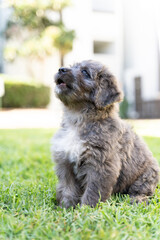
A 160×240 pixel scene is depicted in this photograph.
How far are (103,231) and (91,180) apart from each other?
0.75m

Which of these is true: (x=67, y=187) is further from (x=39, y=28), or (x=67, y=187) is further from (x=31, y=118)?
(x=39, y=28)

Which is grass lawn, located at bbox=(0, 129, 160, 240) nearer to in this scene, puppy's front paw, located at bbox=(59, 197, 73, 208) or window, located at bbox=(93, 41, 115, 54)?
puppy's front paw, located at bbox=(59, 197, 73, 208)

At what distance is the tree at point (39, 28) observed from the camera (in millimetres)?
17859

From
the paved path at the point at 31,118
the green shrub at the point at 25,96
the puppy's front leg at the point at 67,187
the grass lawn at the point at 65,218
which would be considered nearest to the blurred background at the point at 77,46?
the green shrub at the point at 25,96

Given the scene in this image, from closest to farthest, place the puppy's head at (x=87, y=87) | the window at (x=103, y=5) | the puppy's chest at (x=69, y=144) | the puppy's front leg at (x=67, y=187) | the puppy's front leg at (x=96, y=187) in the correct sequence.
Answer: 1. the puppy's front leg at (x=96, y=187)
2. the puppy's chest at (x=69, y=144)
3. the puppy's front leg at (x=67, y=187)
4. the puppy's head at (x=87, y=87)
5. the window at (x=103, y=5)

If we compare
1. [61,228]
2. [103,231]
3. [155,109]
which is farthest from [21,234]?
[155,109]

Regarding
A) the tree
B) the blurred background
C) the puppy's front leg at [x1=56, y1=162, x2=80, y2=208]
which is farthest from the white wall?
the puppy's front leg at [x1=56, y1=162, x2=80, y2=208]

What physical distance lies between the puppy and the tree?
1496cm

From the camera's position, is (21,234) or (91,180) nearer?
(21,234)

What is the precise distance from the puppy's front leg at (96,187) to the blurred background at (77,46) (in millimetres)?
12881

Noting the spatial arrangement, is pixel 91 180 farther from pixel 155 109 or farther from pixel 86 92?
pixel 155 109

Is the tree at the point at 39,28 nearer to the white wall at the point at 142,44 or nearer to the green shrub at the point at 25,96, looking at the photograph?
the green shrub at the point at 25,96

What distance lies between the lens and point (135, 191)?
3.28m

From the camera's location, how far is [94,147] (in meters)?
2.87
